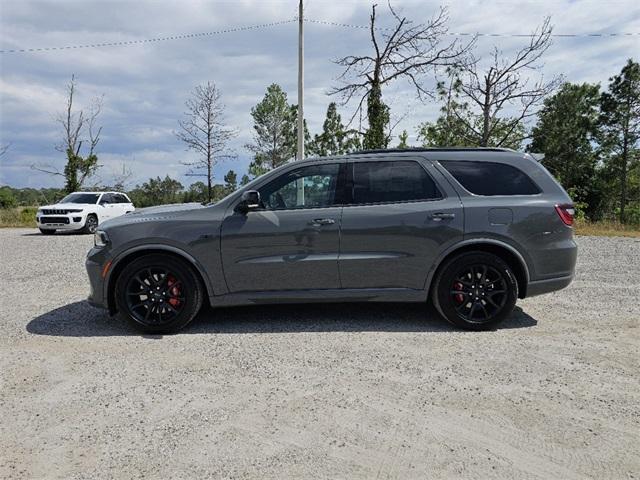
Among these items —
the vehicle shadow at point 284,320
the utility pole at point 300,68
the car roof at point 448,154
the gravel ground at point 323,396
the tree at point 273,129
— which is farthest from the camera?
the tree at point 273,129

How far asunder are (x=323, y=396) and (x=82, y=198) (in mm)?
17456

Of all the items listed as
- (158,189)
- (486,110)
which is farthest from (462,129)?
(158,189)

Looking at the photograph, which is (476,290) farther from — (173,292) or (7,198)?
(7,198)

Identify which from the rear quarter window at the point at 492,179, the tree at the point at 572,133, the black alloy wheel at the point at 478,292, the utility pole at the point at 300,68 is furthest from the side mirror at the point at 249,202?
the tree at the point at 572,133

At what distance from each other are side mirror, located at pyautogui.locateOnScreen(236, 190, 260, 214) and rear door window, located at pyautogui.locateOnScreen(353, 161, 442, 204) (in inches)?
38.7

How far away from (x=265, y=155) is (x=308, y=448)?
3188 centimetres

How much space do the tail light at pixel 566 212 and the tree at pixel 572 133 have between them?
37.7 meters

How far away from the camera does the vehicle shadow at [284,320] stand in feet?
14.5

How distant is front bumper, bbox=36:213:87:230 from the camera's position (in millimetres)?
15973

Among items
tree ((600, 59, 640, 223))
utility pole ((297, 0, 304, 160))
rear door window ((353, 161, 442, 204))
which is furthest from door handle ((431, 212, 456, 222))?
tree ((600, 59, 640, 223))

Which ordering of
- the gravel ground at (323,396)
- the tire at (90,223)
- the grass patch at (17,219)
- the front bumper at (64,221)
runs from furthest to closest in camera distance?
the grass patch at (17,219) → the tire at (90,223) → the front bumper at (64,221) → the gravel ground at (323,396)

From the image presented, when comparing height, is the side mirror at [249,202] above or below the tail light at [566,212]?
above

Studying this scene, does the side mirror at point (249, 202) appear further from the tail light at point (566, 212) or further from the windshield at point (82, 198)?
the windshield at point (82, 198)

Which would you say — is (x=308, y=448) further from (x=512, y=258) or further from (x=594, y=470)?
(x=512, y=258)
